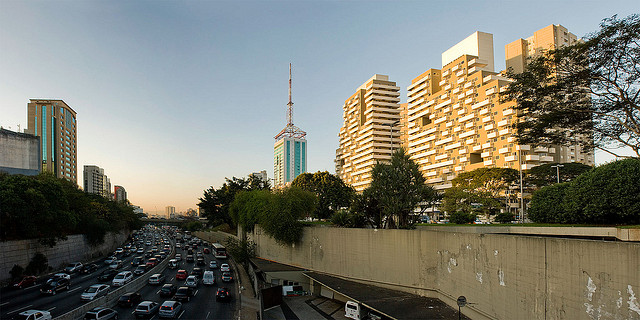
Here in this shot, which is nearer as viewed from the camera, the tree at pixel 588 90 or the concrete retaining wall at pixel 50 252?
the tree at pixel 588 90

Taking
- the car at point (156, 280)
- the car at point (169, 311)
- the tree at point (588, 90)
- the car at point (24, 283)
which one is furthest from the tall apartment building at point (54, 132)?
the tree at point (588, 90)

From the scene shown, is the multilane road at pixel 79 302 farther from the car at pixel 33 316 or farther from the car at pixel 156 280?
the car at pixel 33 316

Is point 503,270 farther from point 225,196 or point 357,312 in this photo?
point 225,196

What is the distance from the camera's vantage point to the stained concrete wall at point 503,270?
11.2 metres

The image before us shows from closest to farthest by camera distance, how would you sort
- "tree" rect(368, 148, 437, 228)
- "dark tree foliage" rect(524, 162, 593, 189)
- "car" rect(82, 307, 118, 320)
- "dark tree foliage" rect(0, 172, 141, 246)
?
"car" rect(82, 307, 118, 320) < "tree" rect(368, 148, 437, 228) < "dark tree foliage" rect(0, 172, 141, 246) < "dark tree foliage" rect(524, 162, 593, 189)

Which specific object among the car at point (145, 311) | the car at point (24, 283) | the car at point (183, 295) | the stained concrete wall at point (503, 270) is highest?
the stained concrete wall at point (503, 270)

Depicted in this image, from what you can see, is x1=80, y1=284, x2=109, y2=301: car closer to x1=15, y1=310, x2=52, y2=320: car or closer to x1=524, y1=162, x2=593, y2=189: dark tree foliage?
x1=15, y1=310, x2=52, y2=320: car

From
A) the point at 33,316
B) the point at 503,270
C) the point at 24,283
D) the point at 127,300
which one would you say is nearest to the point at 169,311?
the point at 127,300

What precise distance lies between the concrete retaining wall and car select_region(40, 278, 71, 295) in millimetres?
7038

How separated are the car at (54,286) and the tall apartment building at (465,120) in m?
65.2

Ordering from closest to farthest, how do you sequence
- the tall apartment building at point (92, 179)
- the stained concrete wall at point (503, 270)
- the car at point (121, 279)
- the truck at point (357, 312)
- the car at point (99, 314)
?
the stained concrete wall at point (503, 270) < the car at point (99, 314) < the truck at point (357, 312) < the car at point (121, 279) < the tall apartment building at point (92, 179)

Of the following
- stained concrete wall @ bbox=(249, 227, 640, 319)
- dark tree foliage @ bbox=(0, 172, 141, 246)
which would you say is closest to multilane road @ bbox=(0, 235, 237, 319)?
dark tree foliage @ bbox=(0, 172, 141, 246)

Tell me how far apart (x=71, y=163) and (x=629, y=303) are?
14417cm

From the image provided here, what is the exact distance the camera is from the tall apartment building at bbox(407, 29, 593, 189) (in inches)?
2977
